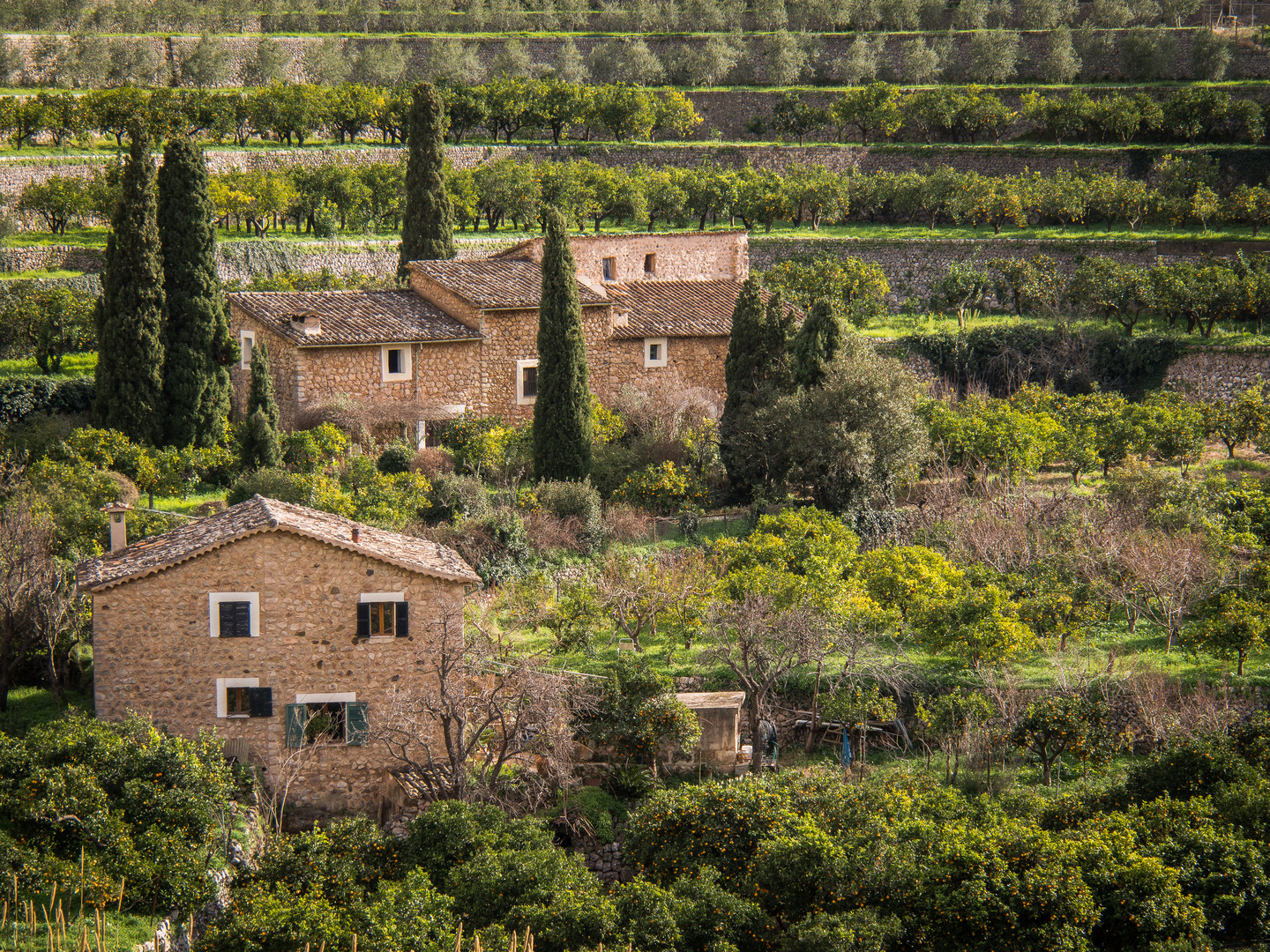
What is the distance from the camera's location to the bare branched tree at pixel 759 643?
2308cm

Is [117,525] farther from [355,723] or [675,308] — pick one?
[675,308]

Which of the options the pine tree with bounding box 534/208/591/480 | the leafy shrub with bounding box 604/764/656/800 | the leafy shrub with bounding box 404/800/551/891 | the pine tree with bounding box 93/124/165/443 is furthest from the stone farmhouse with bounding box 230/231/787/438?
the leafy shrub with bounding box 404/800/551/891

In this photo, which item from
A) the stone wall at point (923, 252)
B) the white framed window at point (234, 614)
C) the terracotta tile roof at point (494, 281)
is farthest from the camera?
the stone wall at point (923, 252)

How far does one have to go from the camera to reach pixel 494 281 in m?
35.9

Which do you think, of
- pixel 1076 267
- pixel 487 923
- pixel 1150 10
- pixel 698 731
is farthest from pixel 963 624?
pixel 1150 10

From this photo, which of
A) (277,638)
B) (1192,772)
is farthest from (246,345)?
(1192,772)

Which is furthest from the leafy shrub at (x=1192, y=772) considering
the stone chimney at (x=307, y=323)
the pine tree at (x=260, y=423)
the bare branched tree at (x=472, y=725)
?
the stone chimney at (x=307, y=323)

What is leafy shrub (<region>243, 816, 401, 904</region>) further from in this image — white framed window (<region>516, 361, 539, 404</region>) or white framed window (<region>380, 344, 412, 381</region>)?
white framed window (<region>516, 361, 539, 404</region>)

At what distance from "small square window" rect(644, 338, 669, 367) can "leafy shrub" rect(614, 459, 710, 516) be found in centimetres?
592

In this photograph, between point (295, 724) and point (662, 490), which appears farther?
Result: point (662, 490)

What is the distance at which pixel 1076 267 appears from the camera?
164ft

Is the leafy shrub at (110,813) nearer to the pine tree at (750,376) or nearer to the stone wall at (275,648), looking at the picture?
the stone wall at (275,648)

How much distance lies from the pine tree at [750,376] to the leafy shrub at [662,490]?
137 cm

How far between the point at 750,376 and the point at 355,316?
31.2 ft
